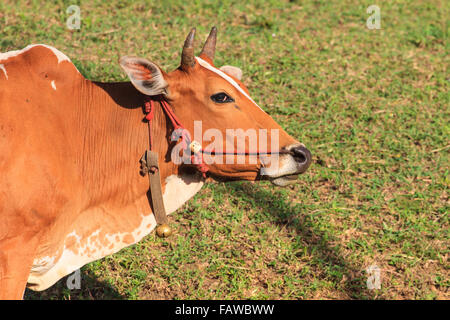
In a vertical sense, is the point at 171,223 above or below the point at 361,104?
below

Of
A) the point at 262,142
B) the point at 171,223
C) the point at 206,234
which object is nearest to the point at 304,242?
the point at 206,234

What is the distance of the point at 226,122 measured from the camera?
2.81m

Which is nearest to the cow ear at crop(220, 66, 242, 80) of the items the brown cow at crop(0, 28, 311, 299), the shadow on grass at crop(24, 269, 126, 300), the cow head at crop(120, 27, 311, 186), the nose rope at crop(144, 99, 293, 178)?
the brown cow at crop(0, 28, 311, 299)

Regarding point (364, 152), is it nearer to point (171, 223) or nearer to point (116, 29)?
point (171, 223)

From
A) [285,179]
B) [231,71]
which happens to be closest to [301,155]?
[285,179]

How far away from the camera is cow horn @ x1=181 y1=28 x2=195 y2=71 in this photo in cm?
276

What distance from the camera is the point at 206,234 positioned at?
433 cm

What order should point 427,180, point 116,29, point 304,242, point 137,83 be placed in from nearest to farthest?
point 137,83, point 304,242, point 427,180, point 116,29

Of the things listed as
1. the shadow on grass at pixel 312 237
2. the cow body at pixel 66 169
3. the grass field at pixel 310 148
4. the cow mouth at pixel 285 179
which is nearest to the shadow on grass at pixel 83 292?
the grass field at pixel 310 148

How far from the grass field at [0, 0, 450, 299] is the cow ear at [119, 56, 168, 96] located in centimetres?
173

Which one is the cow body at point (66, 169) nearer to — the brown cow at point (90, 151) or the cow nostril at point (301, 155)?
the brown cow at point (90, 151)

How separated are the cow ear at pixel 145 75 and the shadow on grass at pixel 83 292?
175cm

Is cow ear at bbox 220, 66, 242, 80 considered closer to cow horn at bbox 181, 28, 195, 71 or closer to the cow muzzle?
cow horn at bbox 181, 28, 195, 71
